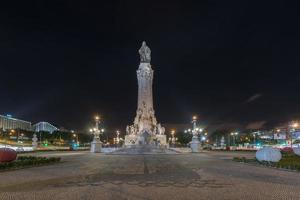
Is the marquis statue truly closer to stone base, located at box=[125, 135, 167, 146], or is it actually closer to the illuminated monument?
the illuminated monument

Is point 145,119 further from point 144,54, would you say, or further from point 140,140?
point 144,54

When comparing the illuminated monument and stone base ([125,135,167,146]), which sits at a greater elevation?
the illuminated monument

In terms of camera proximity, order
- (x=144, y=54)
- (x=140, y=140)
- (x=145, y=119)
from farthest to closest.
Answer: (x=144, y=54) < (x=145, y=119) < (x=140, y=140)

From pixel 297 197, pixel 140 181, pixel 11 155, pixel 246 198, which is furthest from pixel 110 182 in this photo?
pixel 11 155

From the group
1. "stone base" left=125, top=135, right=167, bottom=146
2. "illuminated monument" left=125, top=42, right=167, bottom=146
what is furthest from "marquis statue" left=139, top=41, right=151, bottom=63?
"stone base" left=125, top=135, right=167, bottom=146

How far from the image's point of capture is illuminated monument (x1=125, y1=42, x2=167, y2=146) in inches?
3783

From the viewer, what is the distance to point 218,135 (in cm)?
17688

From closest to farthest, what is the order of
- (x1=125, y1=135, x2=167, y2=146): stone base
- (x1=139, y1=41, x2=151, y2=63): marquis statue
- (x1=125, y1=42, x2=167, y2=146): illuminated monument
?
(x1=125, y1=135, x2=167, y2=146): stone base → (x1=125, y1=42, x2=167, y2=146): illuminated monument → (x1=139, y1=41, x2=151, y2=63): marquis statue

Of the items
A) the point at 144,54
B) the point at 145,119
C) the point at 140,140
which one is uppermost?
the point at 144,54

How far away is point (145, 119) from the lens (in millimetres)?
100875

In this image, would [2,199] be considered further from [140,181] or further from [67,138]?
[67,138]

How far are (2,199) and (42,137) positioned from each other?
508 feet

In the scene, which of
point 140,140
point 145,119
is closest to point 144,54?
point 145,119

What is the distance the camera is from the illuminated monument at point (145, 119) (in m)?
96.1
